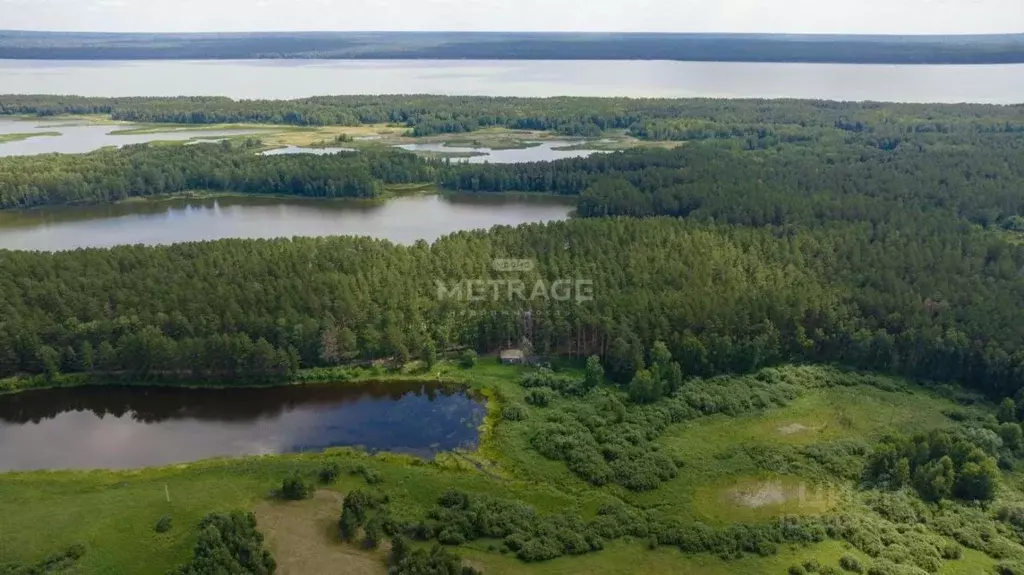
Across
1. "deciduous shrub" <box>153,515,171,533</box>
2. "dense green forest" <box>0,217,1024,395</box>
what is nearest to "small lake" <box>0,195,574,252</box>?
"dense green forest" <box>0,217,1024,395</box>

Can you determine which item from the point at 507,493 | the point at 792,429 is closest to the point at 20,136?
the point at 507,493

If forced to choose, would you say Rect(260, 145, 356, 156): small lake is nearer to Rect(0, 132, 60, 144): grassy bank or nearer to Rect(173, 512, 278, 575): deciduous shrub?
Rect(0, 132, 60, 144): grassy bank

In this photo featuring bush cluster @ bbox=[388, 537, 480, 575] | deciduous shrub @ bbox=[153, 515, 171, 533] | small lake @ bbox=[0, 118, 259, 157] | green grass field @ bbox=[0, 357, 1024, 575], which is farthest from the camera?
small lake @ bbox=[0, 118, 259, 157]

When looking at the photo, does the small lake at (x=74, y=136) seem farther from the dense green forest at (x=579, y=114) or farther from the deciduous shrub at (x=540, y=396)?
the deciduous shrub at (x=540, y=396)

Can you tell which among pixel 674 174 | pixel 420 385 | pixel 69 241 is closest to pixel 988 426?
pixel 420 385

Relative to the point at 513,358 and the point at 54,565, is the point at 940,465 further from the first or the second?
the point at 54,565

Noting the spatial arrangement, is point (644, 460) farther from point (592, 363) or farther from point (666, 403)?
point (592, 363)

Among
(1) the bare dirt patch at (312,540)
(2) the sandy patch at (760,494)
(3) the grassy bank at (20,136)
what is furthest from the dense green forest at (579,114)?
(1) the bare dirt patch at (312,540)
